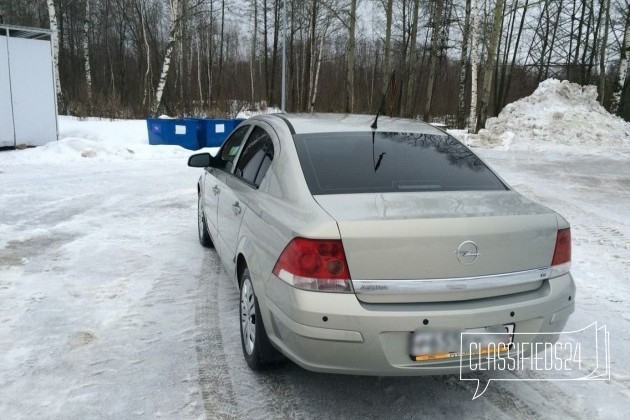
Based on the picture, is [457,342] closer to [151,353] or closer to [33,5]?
[151,353]

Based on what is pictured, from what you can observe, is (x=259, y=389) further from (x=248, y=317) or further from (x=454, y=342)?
(x=454, y=342)

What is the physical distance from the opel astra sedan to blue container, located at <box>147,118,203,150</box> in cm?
1279

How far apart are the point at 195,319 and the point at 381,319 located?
1991 mm

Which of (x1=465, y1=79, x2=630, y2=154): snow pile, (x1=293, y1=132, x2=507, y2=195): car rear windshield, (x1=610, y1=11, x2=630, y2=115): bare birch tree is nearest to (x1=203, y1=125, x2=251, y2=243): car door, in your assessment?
(x1=293, y1=132, x2=507, y2=195): car rear windshield

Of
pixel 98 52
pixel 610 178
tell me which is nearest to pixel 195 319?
pixel 610 178

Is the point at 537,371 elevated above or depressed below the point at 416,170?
below

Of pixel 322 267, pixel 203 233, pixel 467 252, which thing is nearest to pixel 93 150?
pixel 203 233

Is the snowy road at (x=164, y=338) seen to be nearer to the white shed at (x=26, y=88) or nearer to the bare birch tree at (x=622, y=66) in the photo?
the white shed at (x=26, y=88)

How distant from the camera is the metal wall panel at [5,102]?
40.4 ft

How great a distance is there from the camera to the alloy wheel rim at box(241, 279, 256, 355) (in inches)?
123

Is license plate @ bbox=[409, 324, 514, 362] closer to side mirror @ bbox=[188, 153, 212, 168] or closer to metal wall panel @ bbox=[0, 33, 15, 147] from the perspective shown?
side mirror @ bbox=[188, 153, 212, 168]

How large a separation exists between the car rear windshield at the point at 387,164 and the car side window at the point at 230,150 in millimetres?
1157

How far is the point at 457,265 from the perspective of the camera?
8.07 feet

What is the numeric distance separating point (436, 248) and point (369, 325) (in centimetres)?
49
